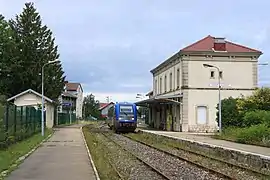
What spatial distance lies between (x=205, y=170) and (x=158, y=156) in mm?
6687

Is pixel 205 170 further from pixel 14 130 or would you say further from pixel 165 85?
pixel 165 85

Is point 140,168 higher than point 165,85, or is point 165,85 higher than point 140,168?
point 165,85

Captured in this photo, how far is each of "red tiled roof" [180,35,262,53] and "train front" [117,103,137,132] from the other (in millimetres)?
7951

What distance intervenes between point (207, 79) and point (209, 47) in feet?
11.6

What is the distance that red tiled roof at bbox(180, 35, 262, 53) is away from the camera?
5069cm

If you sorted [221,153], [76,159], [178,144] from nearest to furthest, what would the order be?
[76,159], [221,153], [178,144]

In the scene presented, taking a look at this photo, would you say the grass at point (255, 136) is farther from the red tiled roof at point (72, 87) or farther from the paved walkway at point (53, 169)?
the red tiled roof at point (72, 87)

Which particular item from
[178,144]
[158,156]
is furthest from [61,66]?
[158,156]

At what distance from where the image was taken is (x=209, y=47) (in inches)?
2031

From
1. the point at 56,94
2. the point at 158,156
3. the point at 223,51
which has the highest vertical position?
the point at 223,51

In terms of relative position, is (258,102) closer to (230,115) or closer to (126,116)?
(230,115)

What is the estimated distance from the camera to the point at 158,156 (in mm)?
23328

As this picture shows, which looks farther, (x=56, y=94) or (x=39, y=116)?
(x=56, y=94)

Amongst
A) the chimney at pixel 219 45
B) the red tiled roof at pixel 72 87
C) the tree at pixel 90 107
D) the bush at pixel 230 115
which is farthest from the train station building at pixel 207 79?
the red tiled roof at pixel 72 87
